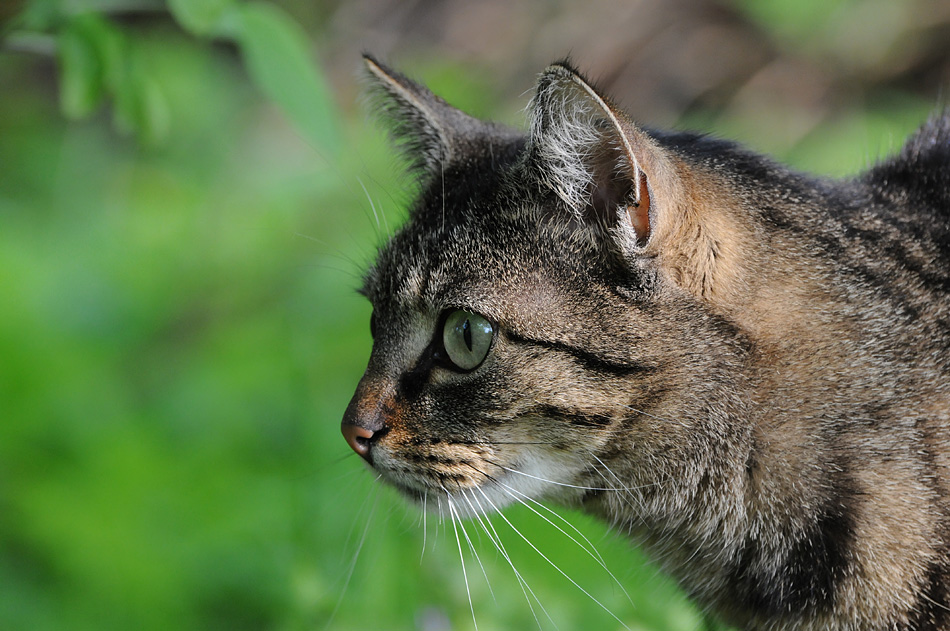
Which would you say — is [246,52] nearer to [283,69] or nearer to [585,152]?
[283,69]

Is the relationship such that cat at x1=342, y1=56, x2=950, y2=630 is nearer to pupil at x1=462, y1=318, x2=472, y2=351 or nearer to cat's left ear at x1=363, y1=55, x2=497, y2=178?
pupil at x1=462, y1=318, x2=472, y2=351

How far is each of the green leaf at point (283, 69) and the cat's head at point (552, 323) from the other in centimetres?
36

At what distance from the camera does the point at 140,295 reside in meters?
3.66

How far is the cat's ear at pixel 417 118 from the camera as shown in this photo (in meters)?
2.05

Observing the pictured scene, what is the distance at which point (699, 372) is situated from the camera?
1.62 metres

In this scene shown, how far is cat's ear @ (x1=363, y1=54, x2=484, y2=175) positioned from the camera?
2051 millimetres

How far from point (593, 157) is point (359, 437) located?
26.8 inches

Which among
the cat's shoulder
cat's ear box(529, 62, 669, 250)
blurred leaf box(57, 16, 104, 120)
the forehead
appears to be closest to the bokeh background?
blurred leaf box(57, 16, 104, 120)

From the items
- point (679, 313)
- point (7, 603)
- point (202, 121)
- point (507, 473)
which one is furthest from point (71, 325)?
point (679, 313)

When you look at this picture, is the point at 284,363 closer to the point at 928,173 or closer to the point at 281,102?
the point at 281,102

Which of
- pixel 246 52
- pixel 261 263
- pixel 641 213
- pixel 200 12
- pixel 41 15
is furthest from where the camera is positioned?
pixel 261 263

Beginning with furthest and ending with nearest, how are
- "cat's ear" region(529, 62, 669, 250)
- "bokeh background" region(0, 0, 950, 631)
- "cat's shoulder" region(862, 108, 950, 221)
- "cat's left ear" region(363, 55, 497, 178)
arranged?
"bokeh background" region(0, 0, 950, 631), "cat's left ear" region(363, 55, 497, 178), "cat's shoulder" region(862, 108, 950, 221), "cat's ear" region(529, 62, 669, 250)

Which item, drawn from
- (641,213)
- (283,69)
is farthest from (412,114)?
(641,213)

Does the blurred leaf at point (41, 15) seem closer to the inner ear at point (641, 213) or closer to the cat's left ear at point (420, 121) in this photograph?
the cat's left ear at point (420, 121)
